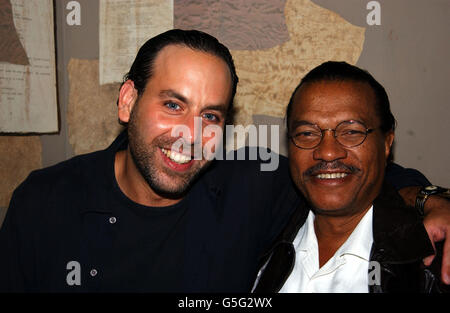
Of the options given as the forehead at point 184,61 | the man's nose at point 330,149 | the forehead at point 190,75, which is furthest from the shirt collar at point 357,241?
the forehead at point 184,61

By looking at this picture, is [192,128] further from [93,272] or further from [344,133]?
[93,272]

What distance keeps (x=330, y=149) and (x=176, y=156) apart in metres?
0.70

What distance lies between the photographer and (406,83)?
2527 mm

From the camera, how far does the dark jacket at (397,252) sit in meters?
1.40

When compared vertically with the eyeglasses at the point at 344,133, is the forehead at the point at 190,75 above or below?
above

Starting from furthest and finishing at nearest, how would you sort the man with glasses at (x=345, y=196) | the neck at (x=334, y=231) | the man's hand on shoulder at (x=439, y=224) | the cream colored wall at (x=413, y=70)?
the cream colored wall at (x=413, y=70), the neck at (x=334, y=231), the man with glasses at (x=345, y=196), the man's hand on shoulder at (x=439, y=224)

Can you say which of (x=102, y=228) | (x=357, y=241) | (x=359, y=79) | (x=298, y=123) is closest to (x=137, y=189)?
(x=102, y=228)

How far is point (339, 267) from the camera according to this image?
158 cm

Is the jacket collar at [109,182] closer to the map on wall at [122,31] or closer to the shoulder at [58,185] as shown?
the shoulder at [58,185]

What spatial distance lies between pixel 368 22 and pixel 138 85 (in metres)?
1.67

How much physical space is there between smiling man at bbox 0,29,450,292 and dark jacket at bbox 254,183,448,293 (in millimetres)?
227

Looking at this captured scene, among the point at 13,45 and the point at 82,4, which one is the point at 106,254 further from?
the point at 82,4

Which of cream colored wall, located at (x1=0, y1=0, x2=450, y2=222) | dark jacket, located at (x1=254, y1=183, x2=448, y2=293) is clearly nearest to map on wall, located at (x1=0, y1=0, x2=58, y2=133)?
cream colored wall, located at (x1=0, y1=0, x2=450, y2=222)
